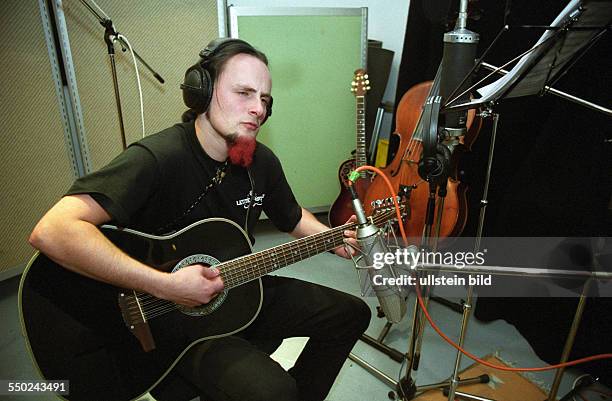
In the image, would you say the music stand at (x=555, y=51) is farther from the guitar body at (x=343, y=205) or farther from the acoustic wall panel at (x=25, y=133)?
the acoustic wall panel at (x=25, y=133)

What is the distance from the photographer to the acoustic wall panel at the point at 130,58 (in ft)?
7.68

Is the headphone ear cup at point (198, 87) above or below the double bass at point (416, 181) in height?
above

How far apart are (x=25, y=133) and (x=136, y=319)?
174cm

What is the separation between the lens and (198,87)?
4.20ft

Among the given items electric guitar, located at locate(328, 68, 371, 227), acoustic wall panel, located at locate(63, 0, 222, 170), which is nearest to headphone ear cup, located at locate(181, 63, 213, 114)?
electric guitar, located at locate(328, 68, 371, 227)

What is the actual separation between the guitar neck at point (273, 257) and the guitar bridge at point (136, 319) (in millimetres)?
274

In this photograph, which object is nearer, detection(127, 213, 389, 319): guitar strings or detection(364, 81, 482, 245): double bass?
detection(127, 213, 389, 319): guitar strings

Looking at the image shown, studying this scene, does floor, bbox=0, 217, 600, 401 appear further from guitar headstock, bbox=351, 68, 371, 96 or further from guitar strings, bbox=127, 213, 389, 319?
guitar headstock, bbox=351, 68, 371, 96

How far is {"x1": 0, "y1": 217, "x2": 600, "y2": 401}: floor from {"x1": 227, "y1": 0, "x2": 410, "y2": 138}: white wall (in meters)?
1.93

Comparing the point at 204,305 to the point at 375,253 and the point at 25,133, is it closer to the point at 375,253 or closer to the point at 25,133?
the point at 375,253

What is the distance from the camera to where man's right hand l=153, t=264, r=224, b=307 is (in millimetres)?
1142

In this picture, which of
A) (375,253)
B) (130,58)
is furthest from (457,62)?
(130,58)

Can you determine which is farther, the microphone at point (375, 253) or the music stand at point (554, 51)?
the microphone at point (375, 253)

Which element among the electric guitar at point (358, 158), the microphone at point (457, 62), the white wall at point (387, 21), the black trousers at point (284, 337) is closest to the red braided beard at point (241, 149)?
the black trousers at point (284, 337)
